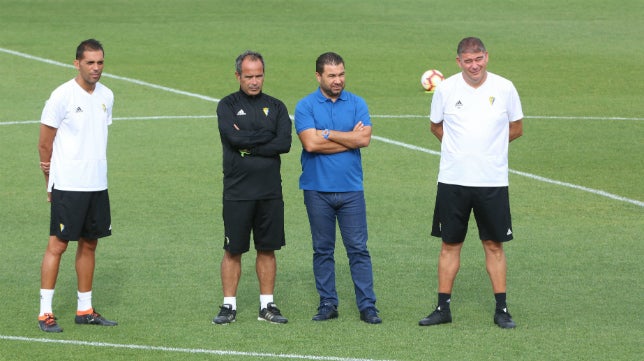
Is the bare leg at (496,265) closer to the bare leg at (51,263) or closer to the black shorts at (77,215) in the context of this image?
the black shorts at (77,215)

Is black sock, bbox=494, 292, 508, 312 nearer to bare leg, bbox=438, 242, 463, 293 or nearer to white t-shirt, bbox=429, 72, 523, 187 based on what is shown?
bare leg, bbox=438, 242, 463, 293

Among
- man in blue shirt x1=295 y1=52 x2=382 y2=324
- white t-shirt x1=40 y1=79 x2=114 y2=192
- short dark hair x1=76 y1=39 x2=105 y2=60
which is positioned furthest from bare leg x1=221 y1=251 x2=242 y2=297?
short dark hair x1=76 y1=39 x2=105 y2=60

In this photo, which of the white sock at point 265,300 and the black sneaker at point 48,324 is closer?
the black sneaker at point 48,324

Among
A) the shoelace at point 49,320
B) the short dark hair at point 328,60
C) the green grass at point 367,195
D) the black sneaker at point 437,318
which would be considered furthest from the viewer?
the black sneaker at point 437,318

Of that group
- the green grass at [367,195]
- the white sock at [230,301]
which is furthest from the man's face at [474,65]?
the white sock at [230,301]

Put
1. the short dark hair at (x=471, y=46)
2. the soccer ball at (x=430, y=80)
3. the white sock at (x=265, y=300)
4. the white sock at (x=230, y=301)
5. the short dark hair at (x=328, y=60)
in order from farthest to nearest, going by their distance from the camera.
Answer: the soccer ball at (x=430, y=80)
the white sock at (x=265, y=300)
the white sock at (x=230, y=301)
the short dark hair at (x=328, y=60)
the short dark hair at (x=471, y=46)

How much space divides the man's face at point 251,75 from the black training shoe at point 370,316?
7.04 ft

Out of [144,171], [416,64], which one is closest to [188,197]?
[144,171]

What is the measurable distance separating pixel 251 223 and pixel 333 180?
0.81 metres

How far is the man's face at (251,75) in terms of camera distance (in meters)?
11.2

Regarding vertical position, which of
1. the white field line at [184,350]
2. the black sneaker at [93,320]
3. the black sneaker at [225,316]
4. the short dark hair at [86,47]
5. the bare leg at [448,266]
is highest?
the short dark hair at [86,47]

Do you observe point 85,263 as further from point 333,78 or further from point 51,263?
point 333,78

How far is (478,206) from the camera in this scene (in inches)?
449

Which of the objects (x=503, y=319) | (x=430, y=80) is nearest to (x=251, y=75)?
(x=503, y=319)
